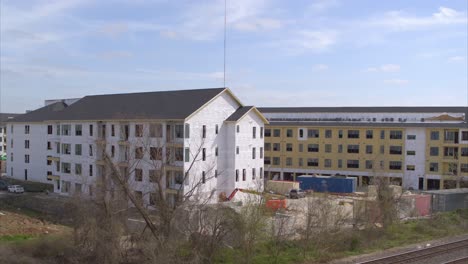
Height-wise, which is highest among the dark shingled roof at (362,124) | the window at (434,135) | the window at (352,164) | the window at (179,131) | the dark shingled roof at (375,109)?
the dark shingled roof at (375,109)

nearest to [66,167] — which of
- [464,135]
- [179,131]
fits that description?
[179,131]

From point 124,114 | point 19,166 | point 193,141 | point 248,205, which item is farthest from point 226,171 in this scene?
point 19,166

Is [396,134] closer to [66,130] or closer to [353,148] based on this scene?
[353,148]

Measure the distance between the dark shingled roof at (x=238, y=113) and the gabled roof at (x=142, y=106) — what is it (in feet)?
8.98

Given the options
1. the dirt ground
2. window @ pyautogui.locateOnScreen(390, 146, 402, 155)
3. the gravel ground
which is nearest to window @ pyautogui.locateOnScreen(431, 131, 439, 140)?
window @ pyautogui.locateOnScreen(390, 146, 402, 155)

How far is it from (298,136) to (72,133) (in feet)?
95.8

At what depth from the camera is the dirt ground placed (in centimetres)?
3459

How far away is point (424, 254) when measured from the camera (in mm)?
24281

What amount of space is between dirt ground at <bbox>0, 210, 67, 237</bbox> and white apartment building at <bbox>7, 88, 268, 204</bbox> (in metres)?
4.31

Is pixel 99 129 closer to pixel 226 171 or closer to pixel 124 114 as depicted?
pixel 124 114

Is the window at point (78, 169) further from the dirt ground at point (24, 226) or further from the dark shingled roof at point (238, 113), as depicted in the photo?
the dark shingled roof at point (238, 113)

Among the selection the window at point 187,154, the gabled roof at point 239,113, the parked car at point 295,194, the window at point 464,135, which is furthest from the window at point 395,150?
the window at point 187,154

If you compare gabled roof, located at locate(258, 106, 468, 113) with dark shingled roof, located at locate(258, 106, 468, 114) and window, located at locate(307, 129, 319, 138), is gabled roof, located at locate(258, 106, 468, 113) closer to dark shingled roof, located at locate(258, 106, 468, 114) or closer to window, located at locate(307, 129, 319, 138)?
dark shingled roof, located at locate(258, 106, 468, 114)

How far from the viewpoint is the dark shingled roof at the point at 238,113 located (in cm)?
4444
